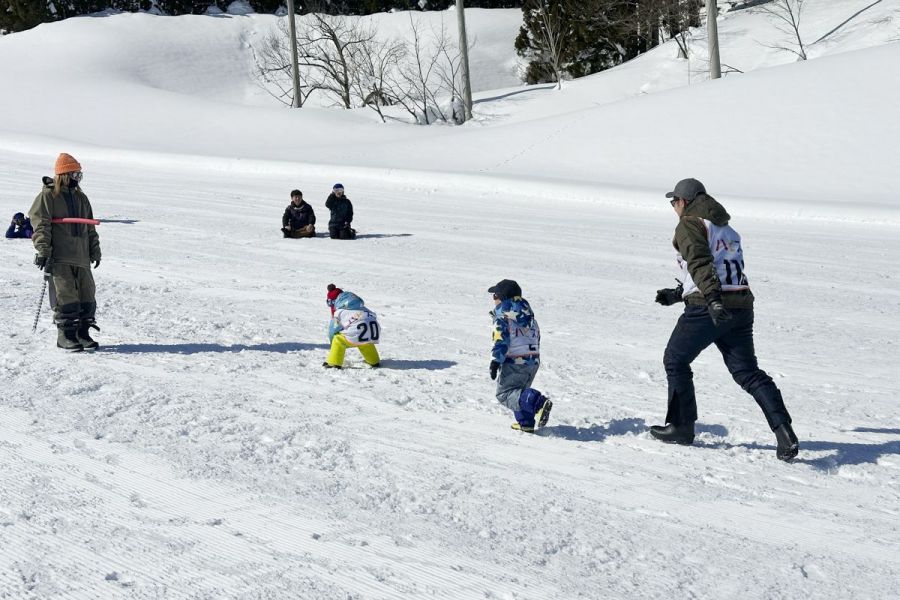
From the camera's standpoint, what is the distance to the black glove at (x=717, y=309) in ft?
18.3

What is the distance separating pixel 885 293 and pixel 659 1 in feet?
111

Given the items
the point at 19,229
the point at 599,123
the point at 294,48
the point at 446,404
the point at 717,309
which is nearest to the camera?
the point at 717,309

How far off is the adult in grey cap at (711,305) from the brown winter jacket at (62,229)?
16.7 feet

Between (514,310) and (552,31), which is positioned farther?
(552,31)

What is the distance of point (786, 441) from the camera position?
590 centimetres

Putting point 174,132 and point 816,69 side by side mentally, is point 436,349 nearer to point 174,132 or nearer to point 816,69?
point 816,69

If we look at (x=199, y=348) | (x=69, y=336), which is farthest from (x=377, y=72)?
(x=69, y=336)

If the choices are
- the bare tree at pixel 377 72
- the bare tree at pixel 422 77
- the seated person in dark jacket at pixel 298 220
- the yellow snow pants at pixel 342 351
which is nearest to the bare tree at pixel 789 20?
the bare tree at pixel 422 77

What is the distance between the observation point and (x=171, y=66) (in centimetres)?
5169

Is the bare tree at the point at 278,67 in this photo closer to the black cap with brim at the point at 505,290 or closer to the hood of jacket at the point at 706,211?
the black cap with brim at the point at 505,290

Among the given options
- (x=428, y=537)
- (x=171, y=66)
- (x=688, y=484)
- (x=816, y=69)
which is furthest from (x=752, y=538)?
(x=171, y=66)

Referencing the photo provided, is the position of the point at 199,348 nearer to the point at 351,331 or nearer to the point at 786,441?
the point at 351,331

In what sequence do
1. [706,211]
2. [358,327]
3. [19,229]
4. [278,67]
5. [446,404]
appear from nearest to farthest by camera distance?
1. [706,211]
2. [446,404]
3. [358,327]
4. [19,229]
5. [278,67]

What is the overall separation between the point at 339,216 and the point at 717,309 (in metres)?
10.4
